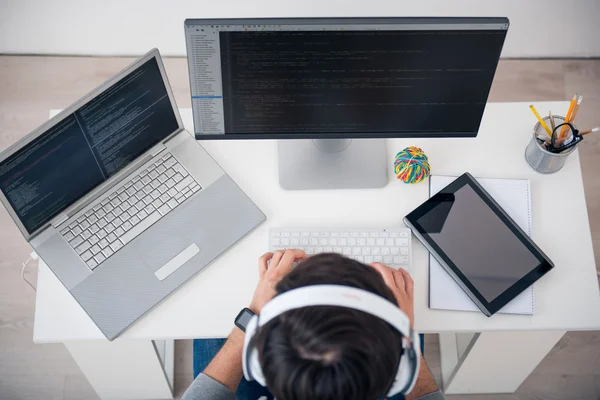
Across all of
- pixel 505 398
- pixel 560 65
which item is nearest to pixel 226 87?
pixel 505 398

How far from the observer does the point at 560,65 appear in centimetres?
228

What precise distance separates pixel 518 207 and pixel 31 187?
0.99 m

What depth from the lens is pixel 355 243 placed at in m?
1.26

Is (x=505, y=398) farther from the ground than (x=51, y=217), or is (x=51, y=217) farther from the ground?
(x=51, y=217)

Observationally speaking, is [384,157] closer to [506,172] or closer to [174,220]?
[506,172]

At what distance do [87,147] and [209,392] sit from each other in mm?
522

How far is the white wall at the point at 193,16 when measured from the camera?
78.9 inches

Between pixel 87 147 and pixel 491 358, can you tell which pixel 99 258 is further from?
pixel 491 358

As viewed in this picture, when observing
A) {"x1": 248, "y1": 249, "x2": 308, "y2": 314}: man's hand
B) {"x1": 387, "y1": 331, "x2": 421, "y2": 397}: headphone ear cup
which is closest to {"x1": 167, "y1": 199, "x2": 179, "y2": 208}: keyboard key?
{"x1": 248, "y1": 249, "x2": 308, "y2": 314}: man's hand

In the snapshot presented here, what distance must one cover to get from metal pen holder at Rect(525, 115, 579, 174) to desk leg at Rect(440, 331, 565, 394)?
37cm

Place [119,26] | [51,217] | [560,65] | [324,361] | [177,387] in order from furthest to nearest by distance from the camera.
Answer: [560,65], [119,26], [177,387], [51,217], [324,361]

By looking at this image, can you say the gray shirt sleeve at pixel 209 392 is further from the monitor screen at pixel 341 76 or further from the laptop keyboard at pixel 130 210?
the monitor screen at pixel 341 76

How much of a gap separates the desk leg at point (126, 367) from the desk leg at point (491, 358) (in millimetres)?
817

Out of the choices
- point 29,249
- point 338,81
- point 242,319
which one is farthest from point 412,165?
point 29,249
